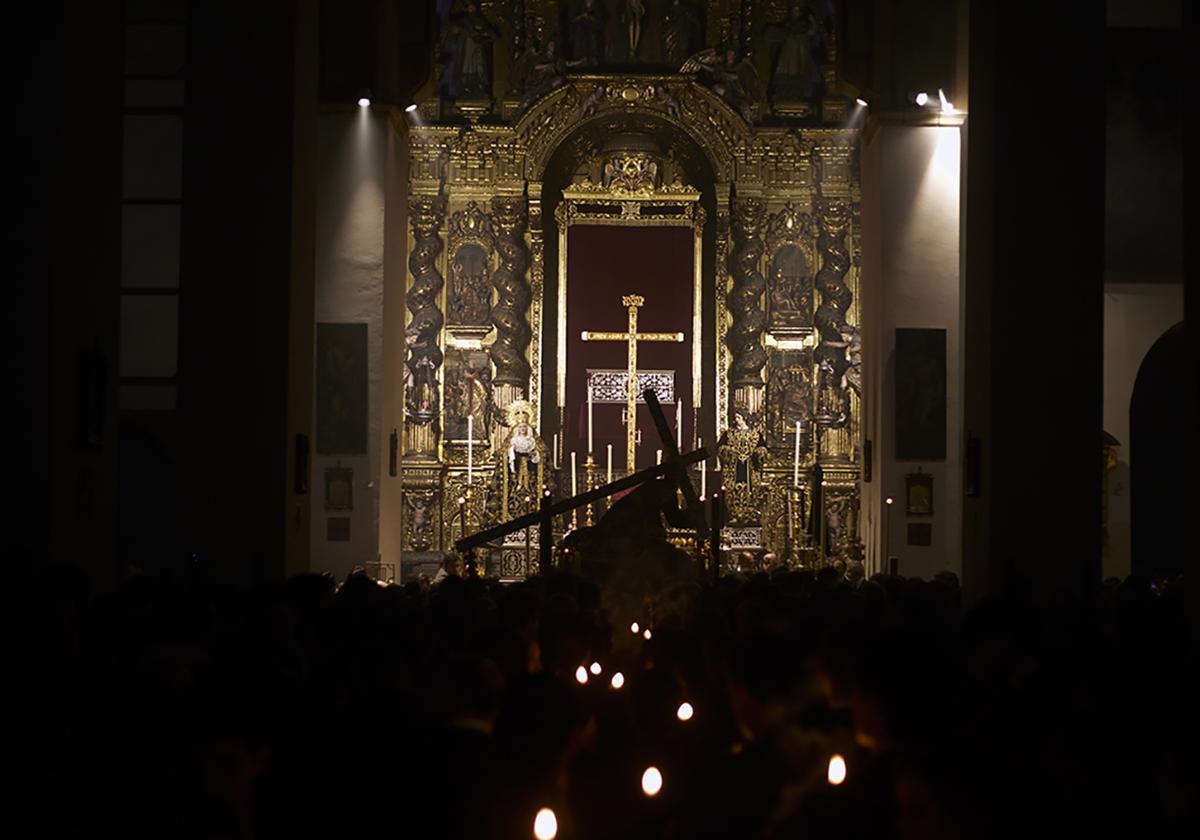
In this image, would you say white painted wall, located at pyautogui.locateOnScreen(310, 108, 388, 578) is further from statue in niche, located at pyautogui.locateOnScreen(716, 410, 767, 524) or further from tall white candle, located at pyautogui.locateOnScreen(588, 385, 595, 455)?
statue in niche, located at pyautogui.locateOnScreen(716, 410, 767, 524)

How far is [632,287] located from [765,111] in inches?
155

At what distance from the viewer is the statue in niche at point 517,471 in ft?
96.5

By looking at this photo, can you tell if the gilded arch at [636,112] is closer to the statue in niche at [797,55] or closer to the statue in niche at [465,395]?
the statue in niche at [797,55]

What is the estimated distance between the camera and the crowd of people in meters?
4.46

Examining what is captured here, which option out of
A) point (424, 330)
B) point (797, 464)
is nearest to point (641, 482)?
point (797, 464)

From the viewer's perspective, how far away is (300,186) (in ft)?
55.5

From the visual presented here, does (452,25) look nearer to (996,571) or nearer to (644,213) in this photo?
(644,213)

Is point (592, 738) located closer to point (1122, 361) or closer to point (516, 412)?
point (1122, 361)

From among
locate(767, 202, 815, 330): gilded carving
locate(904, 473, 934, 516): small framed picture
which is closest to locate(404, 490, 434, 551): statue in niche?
locate(767, 202, 815, 330): gilded carving

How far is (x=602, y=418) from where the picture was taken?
30.6 metres

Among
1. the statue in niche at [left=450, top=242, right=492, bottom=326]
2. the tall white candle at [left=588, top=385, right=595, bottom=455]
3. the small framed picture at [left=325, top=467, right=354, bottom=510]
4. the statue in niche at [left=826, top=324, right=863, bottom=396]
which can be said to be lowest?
the small framed picture at [left=325, top=467, right=354, bottom=510]

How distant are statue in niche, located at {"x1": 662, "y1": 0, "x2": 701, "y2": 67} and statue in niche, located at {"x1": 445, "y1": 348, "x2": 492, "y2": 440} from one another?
6460 millimetres

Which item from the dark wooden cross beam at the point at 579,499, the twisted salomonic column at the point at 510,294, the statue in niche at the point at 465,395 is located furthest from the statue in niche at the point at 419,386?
the dark wooden cross beam at the point at 579,499

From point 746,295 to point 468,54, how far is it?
6554 mm
